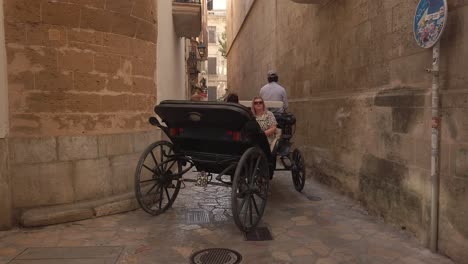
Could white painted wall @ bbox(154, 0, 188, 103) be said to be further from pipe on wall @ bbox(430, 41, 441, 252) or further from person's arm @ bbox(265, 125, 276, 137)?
pipe on wall @ bbox(430, 41, 441, 252)

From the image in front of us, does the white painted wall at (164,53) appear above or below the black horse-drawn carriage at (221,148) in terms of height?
above

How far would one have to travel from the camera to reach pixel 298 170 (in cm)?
662

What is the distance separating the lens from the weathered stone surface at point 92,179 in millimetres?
5121

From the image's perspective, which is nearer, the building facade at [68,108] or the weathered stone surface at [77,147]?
the building facade at [68,108]

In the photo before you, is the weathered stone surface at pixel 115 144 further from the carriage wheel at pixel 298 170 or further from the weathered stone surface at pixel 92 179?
the carriage wheel at pixel 298 170

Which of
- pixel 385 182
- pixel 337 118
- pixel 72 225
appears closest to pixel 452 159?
pixel 385 182

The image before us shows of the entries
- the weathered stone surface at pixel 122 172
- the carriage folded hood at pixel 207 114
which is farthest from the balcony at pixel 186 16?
the carriage folded hood at pixel 207 114

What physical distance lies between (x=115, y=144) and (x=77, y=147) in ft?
1.82

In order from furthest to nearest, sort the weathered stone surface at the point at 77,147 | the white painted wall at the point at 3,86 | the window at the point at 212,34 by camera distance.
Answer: the window at the point at 212,34 → the weathered stone surface at the point at 77,147 → the white painted wall at the point at 3,86

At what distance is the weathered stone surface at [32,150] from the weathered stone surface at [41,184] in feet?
0.24

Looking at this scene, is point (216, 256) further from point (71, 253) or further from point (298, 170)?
point (298, 170)

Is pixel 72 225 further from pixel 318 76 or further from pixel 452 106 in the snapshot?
pixel 318 76

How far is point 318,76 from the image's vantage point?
7672 millimetres

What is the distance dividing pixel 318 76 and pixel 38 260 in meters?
5.72
